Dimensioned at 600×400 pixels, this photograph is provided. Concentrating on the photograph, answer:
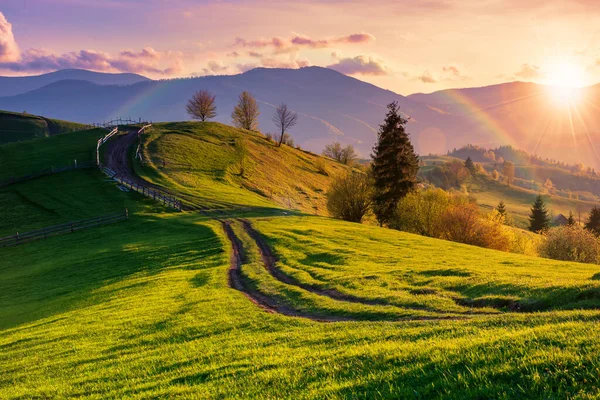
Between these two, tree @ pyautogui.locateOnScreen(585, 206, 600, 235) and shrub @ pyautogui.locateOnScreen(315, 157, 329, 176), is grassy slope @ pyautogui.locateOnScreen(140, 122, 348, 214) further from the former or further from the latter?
tree @ pyautogui.locateOnScreen(585, 206, 600, 235)

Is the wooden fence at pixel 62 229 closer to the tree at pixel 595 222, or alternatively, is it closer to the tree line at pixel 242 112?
the tree line at pixel 242 112

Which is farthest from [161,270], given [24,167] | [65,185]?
[24,167]

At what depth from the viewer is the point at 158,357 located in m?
15.4

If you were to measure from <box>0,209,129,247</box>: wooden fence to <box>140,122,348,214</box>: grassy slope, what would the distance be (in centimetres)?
1693

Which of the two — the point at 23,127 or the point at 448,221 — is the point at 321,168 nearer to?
the point at 448,221

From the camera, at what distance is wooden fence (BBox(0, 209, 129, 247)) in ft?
171

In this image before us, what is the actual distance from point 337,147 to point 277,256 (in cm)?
15045

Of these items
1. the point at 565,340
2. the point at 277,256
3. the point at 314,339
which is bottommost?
the point at 277,256

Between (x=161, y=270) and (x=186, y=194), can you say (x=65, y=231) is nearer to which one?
(x=186, y=194)

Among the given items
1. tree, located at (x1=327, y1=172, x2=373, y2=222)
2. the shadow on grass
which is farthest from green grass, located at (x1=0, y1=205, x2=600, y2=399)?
tree, located at (x1=327, y1=172, x2=373, y2=222)

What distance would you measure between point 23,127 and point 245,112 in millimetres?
117372

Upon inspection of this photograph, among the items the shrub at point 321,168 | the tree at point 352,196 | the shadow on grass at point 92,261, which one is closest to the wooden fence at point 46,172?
the shadow on grass at point 92,261

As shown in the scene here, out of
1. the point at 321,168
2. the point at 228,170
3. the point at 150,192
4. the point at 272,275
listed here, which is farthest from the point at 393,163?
the point at 321,168

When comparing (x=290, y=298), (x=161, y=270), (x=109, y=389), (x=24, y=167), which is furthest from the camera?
(x=24, y=167)
